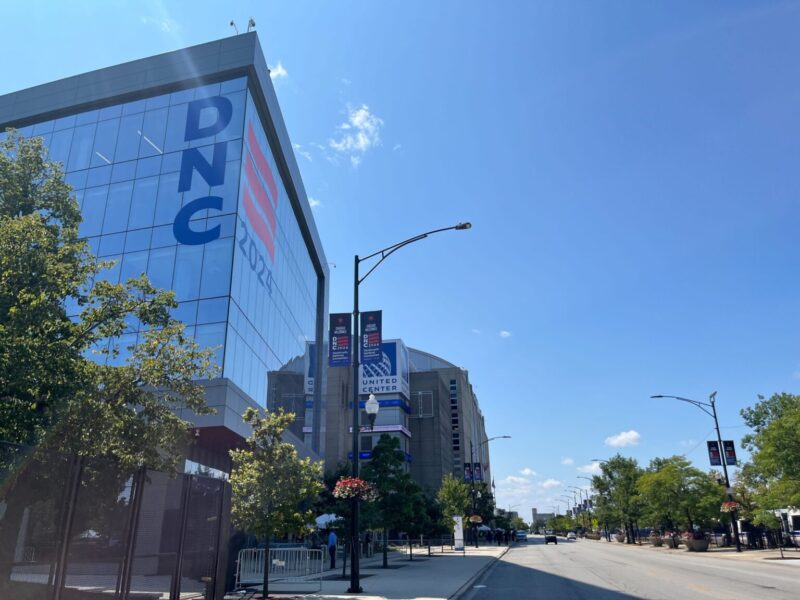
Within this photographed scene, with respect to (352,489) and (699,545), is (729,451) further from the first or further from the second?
(352,489)

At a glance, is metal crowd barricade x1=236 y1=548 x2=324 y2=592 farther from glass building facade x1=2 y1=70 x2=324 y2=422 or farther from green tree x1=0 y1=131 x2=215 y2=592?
green tree x1=0 y1=131 x2=215 y2=592

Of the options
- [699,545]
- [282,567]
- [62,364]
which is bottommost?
[699,545]

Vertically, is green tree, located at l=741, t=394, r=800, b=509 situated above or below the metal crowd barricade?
above

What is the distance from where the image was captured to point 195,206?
105 feet

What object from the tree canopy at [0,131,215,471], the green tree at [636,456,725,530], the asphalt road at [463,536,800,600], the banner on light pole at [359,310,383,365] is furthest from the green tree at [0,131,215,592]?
the green tree at [636,456,725,530]

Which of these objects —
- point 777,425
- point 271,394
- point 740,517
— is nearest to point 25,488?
point 271,394

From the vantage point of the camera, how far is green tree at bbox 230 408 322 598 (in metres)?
15.4

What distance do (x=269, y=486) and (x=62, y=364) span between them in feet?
24.5

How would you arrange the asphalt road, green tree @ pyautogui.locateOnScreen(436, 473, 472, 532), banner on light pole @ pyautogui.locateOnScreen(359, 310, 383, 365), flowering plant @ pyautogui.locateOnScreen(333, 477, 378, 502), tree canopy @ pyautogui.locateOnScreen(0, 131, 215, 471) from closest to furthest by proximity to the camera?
tree canopy @ pyautogui.locateOnScreen(0, 131, 215, 471)
the asphalt road
flowering plant @ pyautogui.locateOnScreen(333, 477, 378, 502)
banner on light pole @ pyautogui.locateOnScreen(359, 310, 383, 365)
green tree @ pyautogui.locateOnScreen(436, 473, 472, 532)

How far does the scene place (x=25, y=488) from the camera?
8219mm

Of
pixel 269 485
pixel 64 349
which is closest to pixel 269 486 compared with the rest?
pixel 269 485

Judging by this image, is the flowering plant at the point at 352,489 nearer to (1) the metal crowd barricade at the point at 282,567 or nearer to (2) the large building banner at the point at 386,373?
(1) the metal crowd barricade at the point at 282,567

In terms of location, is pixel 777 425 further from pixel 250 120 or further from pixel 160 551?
pixel 250 120

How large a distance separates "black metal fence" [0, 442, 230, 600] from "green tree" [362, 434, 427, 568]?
Answer: 56.4 ft
